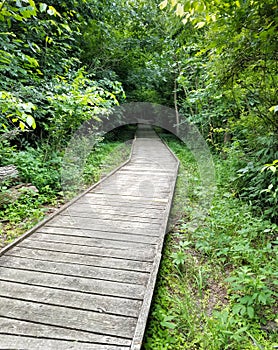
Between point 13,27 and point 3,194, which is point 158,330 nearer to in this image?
point 3,194

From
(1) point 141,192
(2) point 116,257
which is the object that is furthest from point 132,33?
(2) point 116,257

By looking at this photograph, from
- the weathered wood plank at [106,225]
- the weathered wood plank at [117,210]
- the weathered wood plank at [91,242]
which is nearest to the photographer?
the weathered wood plank at [91,242]

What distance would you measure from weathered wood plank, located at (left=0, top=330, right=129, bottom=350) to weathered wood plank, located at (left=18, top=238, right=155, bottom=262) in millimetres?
914

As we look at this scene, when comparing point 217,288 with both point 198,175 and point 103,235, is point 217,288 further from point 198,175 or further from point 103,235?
point 198,175

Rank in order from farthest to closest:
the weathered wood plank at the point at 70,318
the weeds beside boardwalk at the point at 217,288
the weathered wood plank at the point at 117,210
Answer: the weathered wood plank at the point at 117,210 < the weeds beside boardwalk at the point at 217,288 < the weathered wood plank at the point at 70,318

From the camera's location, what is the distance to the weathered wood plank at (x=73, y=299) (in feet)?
5.38

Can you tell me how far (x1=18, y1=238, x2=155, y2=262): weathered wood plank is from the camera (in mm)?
2285

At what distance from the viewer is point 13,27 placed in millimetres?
4207

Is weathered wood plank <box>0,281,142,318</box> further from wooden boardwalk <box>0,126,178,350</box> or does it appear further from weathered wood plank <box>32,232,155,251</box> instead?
weathered wood plank <box>32,232,155,251</box>

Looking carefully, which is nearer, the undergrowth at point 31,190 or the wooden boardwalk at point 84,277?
the wooden boardwalk at point 84,277

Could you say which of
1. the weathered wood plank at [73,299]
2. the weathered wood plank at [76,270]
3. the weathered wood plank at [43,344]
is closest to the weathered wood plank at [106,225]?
the weathered wood plank at [76,270]

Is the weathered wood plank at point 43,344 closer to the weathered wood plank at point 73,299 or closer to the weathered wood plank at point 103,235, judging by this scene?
the weathered wood plank at point 73,299

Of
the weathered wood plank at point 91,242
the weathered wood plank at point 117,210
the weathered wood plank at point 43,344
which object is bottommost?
the weathered wood plank at point 43,344

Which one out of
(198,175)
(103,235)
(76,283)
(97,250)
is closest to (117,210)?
(103,235)
